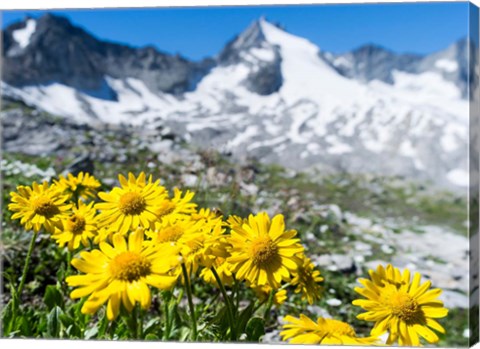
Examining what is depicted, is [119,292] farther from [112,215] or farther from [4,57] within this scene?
[4,57]

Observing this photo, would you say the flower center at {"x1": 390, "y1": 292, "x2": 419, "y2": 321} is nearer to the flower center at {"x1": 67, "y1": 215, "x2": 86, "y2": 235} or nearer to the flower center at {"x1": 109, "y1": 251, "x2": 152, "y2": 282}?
the flower center at {"x1": 109, "y1": 251, "x2": 152, "y2": 282}

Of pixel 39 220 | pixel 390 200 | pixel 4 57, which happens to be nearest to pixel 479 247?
pixel 39 220

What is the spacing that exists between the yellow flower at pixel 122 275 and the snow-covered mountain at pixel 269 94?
1.82 m

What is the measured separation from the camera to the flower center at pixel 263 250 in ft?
3.74

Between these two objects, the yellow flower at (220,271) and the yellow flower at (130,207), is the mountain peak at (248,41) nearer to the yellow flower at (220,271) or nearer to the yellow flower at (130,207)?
the yellow flower at (130,207)

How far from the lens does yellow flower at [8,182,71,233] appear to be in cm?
144

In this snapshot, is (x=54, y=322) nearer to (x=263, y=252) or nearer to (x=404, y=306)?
(x=263, y=252)

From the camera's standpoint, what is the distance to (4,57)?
3.08 metres

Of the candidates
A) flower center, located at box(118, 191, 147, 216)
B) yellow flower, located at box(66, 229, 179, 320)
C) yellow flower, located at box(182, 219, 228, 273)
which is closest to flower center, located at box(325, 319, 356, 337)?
yellow flower, located at box(182, 219, 228, 273)

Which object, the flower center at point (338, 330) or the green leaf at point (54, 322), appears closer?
the flower center at point (338, 330)

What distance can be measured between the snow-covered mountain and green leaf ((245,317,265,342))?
5.19 feet

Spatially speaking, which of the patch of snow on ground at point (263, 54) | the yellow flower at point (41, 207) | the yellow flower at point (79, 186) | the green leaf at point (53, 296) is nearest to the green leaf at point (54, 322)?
the green leaf at point (53, 296)

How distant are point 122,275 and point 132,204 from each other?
366 mm

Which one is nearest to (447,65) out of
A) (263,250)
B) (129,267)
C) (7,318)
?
(263,250)
